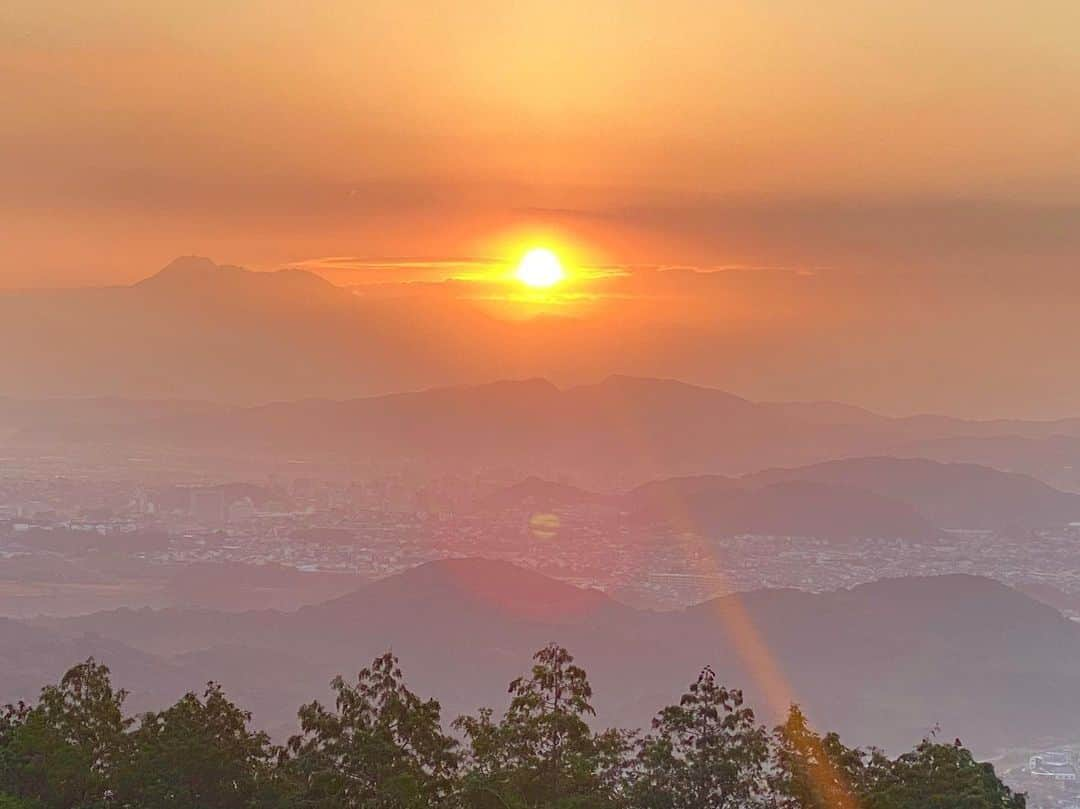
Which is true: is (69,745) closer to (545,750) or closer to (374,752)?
(374,752)

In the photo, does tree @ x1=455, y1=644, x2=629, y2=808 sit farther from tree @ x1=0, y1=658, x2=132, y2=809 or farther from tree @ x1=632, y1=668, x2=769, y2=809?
tree @ x1=0, y1=658, x2=132, y2=809

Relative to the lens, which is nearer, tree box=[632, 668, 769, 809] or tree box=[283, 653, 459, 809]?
tree box=[283, 653, 459, 809]

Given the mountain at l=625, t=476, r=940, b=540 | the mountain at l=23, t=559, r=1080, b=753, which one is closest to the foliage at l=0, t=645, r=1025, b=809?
the mountain at l=23, t=559, r=1080, b=753

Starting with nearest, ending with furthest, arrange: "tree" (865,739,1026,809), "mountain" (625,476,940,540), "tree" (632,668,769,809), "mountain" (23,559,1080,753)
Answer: "tree" (865,739,1026,809) → "tree" (632,668,769,809) → "mountain" (23,559,1080,753) → "mountain" (625,476,940,540)

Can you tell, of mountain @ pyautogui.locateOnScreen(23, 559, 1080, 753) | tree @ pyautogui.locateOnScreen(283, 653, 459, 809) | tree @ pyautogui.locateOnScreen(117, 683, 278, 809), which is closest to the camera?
tree @ pyautogui.locateOnScreen(283, 653, 459, 809)

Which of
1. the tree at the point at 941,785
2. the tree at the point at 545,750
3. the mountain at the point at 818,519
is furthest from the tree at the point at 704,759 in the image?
the mountain at the point at 818,519

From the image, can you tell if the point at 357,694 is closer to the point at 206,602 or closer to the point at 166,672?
the point at 166,672

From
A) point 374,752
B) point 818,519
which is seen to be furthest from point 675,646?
point 374,752

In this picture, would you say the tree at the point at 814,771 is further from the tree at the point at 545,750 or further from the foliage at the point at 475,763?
the tree at the point at 545,750
